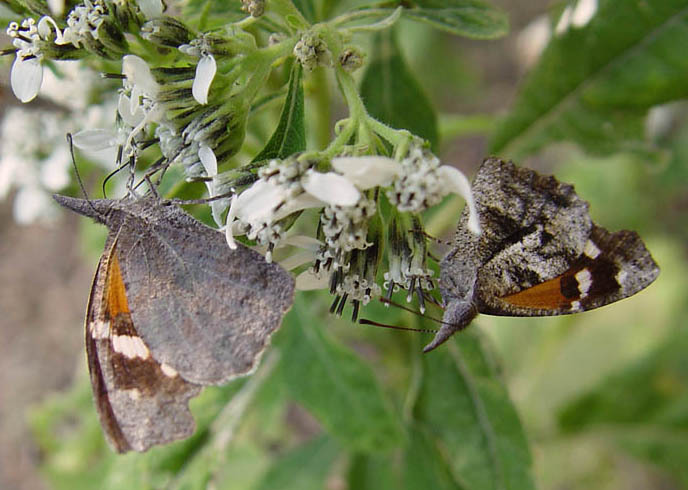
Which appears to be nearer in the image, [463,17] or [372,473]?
[463,17]

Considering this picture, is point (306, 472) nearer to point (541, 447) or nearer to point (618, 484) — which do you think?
point (541, 447)

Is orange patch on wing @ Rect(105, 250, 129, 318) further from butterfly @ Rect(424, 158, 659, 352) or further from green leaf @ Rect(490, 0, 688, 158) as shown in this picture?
green leaf @ Rect(490, 0, 688, 158)

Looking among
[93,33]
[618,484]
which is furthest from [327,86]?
[618,484]

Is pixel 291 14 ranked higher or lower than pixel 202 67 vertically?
higher

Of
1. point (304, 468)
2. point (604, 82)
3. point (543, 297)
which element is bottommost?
point (304, 468)

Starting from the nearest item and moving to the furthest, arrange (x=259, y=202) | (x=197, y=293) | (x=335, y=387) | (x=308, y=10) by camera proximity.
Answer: (x=259, y=202), (x=197, y=293), (x=308, y=10), (x=335, y=387)

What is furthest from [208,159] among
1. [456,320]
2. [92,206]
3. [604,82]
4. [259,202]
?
[604,82]

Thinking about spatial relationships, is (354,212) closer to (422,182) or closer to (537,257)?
(422,182)

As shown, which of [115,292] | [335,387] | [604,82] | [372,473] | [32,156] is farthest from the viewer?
[372,473]

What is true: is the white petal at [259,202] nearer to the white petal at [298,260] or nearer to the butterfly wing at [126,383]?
the white petal at [298,260]
